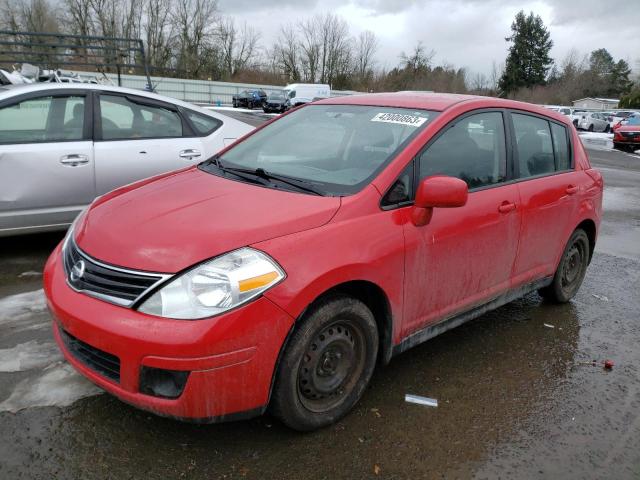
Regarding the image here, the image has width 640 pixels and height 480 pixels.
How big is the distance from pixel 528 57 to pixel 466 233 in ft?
265

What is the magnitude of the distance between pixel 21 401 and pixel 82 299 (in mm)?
845

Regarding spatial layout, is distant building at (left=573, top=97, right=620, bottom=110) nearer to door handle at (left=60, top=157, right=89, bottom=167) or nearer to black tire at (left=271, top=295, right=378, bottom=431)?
door handle at (left=60, top=157, right=89, bottom=167)

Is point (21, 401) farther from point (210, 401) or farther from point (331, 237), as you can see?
point (331, 237)

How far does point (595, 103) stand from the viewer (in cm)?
7244

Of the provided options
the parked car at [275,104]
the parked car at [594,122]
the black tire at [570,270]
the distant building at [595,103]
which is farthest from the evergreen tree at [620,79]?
the black tire at [570,270]

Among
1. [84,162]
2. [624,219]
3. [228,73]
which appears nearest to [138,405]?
[84,162]

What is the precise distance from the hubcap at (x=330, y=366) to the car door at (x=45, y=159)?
331 centimetres

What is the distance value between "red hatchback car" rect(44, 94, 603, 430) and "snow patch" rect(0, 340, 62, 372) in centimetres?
69

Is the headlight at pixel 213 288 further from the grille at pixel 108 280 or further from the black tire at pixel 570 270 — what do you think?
the black tire at pixel 570 270

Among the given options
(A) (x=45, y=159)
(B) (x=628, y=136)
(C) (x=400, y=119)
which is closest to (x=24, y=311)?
(A) (x=45, y=159)

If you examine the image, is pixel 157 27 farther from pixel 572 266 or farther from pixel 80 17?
pixel 572 266

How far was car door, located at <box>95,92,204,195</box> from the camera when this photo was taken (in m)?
5.08

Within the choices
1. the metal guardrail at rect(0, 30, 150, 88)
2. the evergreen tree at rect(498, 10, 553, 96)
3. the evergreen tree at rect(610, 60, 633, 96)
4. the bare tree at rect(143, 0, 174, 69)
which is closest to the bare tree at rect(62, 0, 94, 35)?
the bare tree at rect(143, 0, 174, 69)

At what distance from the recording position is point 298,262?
2.40m
